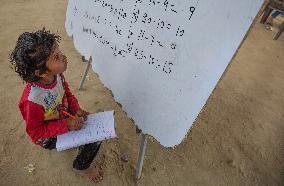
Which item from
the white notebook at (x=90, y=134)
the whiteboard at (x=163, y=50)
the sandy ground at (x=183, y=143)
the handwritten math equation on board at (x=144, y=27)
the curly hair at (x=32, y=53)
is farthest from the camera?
the sandy ground at (x=183, y=143)

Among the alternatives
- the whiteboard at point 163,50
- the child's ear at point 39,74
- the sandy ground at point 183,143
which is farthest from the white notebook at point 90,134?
the sandy ground at point 183,143

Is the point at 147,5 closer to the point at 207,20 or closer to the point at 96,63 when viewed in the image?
the point at 207,20

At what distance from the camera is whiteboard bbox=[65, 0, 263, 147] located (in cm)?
134

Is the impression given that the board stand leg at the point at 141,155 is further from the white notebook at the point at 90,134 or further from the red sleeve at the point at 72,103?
the red sleeve at the point at 72,103

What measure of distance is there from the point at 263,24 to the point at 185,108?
Result: 529 centimetres

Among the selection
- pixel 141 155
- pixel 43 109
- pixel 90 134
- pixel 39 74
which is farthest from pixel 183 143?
pixel 39 74

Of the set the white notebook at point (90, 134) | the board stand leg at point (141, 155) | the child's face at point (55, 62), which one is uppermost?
the child's face at point (55, 62)

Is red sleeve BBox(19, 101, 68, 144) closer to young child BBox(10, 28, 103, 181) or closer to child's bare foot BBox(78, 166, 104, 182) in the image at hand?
young child BBox(10, 28, 103, 181)

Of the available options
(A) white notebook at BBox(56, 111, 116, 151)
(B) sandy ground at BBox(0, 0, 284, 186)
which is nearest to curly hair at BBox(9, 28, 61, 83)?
(A) white notebook at BBox(56, 111, 116, 151)

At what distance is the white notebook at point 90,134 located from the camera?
1.86 meters

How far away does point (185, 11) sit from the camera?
57.2 inches

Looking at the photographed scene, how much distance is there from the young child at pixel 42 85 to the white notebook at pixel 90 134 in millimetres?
54

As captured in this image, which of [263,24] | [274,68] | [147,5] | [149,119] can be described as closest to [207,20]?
[147,5]

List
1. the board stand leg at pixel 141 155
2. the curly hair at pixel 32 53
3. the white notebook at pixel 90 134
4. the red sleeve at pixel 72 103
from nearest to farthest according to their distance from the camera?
1. the curly hair at pixel 32 53
2. the white notebook at pixel 90 134
3. the board stand leg at pixel 141 155
4. the red sleeve at pixel 72 103
